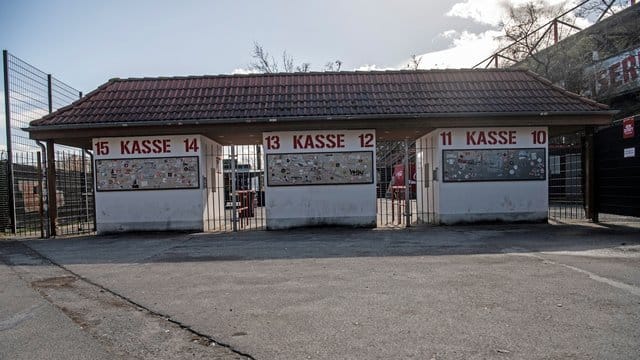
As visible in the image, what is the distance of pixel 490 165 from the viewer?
13.9 m

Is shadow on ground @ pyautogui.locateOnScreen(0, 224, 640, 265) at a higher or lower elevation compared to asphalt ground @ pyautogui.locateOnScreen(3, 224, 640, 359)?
lower

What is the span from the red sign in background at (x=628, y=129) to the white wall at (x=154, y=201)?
11141 mm

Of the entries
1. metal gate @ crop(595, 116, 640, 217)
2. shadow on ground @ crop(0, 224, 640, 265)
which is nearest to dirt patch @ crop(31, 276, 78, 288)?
shadow on ground @ crop(0, 224, 640, 265)

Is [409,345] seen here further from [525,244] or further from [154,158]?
[154,158]

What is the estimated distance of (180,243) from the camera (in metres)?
11.6

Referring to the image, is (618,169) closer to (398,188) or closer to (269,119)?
(398,188)

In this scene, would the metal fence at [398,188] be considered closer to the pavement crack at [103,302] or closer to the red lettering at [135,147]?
the red lettering at [135,147]

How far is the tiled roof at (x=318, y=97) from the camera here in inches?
531

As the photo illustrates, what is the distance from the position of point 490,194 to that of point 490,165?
82 cm

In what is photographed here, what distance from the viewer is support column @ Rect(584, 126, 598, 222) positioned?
13.6 metres

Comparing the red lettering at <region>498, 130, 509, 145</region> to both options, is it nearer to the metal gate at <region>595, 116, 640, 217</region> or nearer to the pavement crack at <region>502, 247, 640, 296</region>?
the metal gate at <region>595, 116, 640, 217</region>

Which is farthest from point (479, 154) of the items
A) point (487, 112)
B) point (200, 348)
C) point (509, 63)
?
point (509, 63)

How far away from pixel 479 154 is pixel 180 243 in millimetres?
8397

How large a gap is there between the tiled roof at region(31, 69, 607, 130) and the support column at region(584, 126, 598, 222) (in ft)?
2.53
